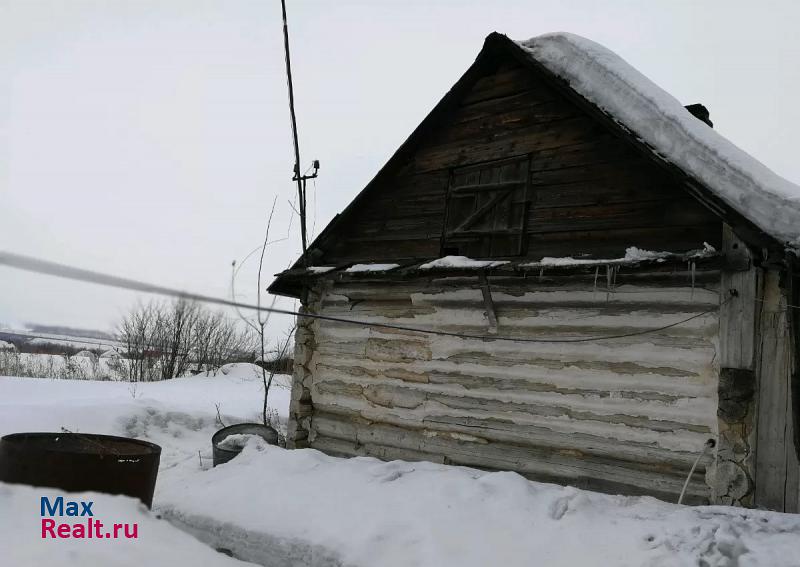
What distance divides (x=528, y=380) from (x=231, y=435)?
4.25 m

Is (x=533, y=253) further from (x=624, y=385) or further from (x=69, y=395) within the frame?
(x=69, y=395)

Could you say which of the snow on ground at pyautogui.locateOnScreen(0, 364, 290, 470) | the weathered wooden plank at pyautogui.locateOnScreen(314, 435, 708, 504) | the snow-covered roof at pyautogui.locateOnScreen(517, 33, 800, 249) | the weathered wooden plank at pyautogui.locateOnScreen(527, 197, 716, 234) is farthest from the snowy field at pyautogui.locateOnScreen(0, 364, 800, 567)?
the snow on ground at pyautogui.locateOnScreen(0, 364, 290, 470)

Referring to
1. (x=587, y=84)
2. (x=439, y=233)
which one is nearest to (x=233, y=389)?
(x=439, y=233)

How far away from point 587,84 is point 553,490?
13.7ft

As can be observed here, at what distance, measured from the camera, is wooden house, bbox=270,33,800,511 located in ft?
15.5

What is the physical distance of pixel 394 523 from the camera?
14.9 ft

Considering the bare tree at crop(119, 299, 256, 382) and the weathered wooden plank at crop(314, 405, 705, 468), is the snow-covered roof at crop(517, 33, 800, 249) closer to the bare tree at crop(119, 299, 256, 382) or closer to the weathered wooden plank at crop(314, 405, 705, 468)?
the weathered wooden plank at crop(314, 405, 705, 468)

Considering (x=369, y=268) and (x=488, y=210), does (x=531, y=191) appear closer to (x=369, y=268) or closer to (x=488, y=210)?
(x=488, y=210)

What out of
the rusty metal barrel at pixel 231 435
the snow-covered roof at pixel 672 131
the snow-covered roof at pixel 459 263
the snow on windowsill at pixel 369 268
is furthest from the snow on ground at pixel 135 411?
the snow-covered roof at pixel 672 131

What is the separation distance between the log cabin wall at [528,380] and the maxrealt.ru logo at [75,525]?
11.0 ft

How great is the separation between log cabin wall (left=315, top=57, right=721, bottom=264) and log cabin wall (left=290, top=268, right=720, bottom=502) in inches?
18.4

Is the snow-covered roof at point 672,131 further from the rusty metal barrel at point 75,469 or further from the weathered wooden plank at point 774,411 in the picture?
the rusty metal barrel at point 75,469

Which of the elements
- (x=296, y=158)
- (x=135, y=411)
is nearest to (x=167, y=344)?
(x=135, y=411)

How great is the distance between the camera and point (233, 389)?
56.7 ft
